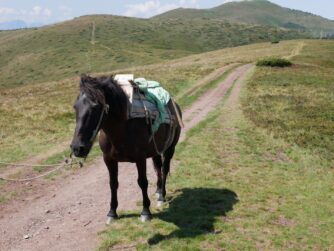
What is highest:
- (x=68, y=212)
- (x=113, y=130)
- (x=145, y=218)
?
(x=113, y=130)

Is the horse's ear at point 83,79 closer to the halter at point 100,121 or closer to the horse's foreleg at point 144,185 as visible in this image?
the halter at point 100,121

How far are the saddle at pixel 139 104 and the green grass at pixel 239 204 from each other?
2607 mm

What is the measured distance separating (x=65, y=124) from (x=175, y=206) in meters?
16.4

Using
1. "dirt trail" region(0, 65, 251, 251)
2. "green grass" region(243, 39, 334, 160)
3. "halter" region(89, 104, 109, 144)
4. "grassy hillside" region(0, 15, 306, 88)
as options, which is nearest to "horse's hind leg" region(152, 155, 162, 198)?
"dirt trail" region(0, 65, 251, 251)

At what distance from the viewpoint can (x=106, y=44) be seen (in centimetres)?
14850

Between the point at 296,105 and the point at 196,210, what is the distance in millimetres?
23015

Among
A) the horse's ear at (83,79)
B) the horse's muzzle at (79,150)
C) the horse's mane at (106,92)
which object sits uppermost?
the horse's ear at (83,79)

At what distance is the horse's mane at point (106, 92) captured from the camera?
317 inches

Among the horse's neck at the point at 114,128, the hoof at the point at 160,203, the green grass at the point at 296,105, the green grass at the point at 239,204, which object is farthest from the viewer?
the green grass at the point at 296,105

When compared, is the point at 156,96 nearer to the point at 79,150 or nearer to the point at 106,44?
the point at 79,150

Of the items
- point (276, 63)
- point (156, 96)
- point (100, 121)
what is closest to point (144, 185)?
point (156, 96)

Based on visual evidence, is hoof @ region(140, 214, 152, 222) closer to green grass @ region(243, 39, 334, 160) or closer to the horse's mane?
the horse's mane

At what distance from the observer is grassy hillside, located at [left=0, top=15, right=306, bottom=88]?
391 feet

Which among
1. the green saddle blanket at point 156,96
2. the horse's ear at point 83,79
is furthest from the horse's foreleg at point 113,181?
the horse's ear at point 83,79
